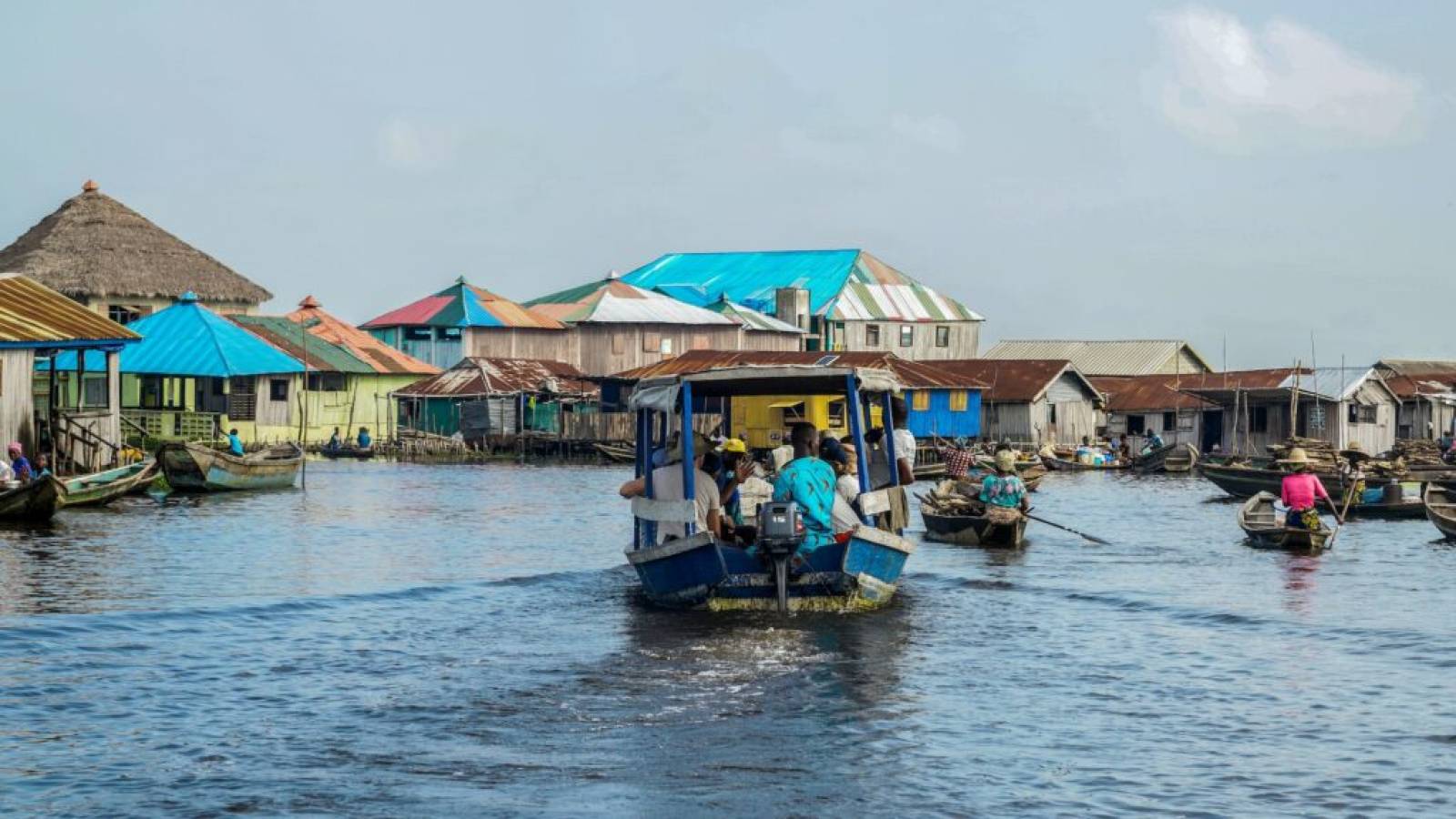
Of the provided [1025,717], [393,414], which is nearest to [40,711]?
[1025,717]

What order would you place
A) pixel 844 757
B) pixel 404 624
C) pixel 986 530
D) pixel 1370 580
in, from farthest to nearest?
pixel 986 530 < pixel 1370 580 < pixel 404 624 < pixel 844 757

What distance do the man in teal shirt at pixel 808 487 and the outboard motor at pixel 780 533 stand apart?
0.54 feet

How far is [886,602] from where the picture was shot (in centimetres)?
1780

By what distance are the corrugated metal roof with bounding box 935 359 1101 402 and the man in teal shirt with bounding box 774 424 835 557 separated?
47.4 m

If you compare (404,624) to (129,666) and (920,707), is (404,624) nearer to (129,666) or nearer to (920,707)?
(129,666)

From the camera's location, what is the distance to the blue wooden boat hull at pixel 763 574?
645 inches

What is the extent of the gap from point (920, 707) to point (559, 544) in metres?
16.1

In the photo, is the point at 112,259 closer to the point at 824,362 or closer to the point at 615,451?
the point at 615,451

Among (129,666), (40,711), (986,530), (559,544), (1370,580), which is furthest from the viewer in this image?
(559,544)

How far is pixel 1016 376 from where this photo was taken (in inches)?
2566

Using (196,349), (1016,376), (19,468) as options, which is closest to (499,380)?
(196,349)

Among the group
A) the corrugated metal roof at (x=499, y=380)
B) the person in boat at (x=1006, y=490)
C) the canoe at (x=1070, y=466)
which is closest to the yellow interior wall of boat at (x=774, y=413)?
the canoe at (x=1070, y=466)

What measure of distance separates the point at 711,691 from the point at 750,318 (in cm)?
6414

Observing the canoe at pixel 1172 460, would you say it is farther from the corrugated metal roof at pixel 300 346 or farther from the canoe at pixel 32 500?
the canoe at pixel 32 500
